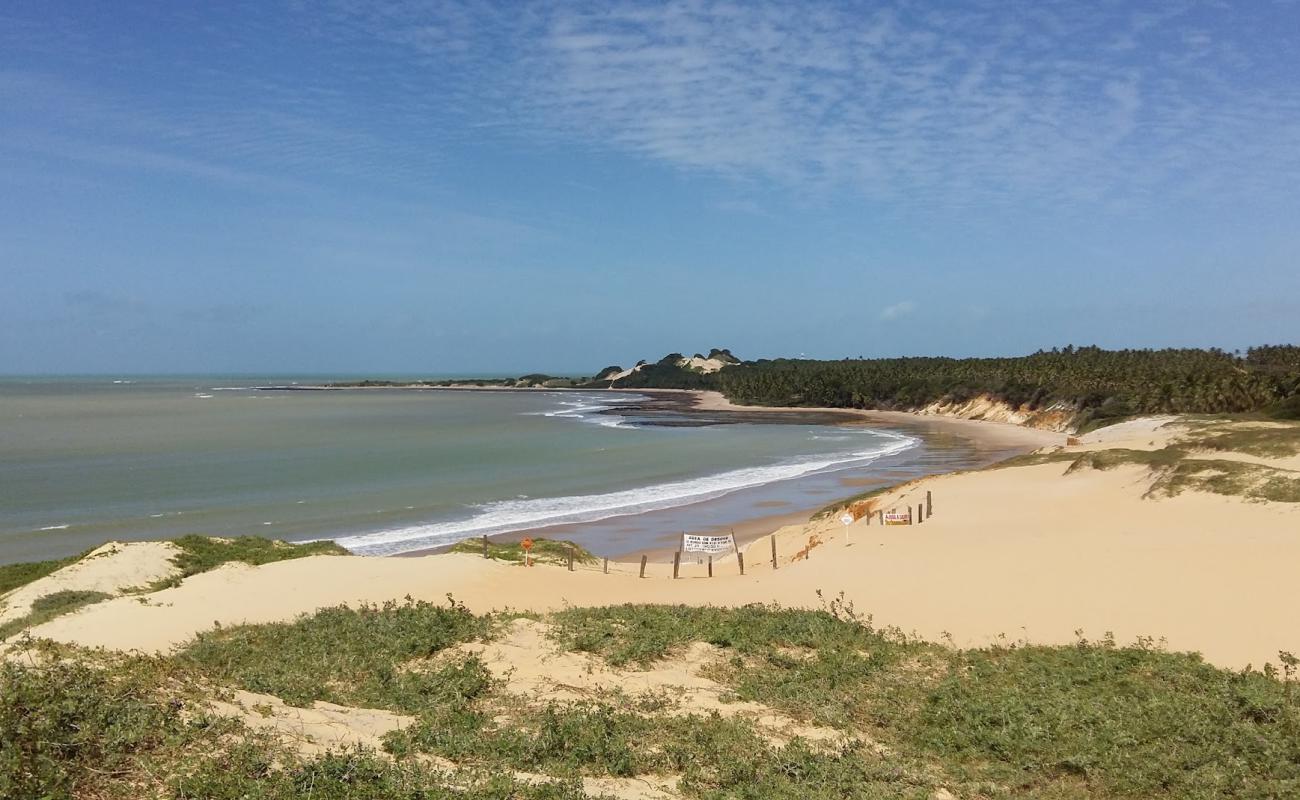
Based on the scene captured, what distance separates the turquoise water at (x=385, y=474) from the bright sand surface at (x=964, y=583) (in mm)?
8517

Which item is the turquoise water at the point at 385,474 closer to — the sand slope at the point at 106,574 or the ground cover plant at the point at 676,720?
the sand slope at the point at 106,574

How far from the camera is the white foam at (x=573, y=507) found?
93.0 ft

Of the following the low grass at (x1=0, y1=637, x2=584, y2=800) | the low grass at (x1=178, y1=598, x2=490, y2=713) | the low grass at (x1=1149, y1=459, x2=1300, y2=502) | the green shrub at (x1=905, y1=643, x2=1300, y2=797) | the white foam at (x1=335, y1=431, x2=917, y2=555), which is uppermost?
the low grass at (x1=1149, y1=459, x2=1300, y2=502)

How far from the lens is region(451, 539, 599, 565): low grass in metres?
21.7

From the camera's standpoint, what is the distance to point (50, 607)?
54.5ft

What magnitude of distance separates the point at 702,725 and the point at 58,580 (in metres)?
16.6

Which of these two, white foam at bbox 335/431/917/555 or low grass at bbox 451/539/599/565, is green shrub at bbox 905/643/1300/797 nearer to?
low grass at bbox 451/539/599/565

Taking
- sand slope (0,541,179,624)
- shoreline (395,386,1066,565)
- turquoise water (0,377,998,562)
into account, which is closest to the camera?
sand slope (0,541,179,624)

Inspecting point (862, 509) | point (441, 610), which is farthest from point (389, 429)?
point (441, 610)

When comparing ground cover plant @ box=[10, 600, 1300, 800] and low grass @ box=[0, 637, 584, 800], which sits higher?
Result: low grass @ box=[0, 637, 584, 800]

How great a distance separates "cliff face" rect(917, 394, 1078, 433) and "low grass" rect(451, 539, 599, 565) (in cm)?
6059

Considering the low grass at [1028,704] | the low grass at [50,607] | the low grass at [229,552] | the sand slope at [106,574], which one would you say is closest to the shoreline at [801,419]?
the low grass at [229,552]

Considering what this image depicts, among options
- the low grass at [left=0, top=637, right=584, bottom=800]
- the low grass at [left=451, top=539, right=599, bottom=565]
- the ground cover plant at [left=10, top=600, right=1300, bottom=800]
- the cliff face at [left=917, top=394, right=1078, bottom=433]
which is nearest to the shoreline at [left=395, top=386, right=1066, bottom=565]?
the cliff face at [left=917, top=394, right=1078, bottom=433]

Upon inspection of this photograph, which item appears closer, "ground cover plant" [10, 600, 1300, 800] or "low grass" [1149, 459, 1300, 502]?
"ground cover plant" [10, 600, 1300, 800]
